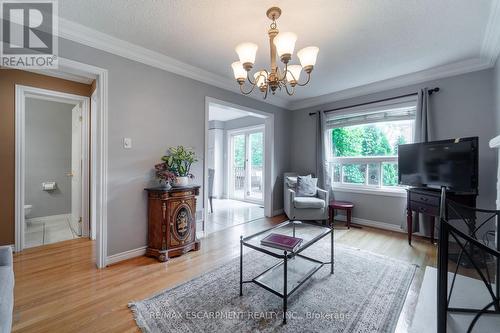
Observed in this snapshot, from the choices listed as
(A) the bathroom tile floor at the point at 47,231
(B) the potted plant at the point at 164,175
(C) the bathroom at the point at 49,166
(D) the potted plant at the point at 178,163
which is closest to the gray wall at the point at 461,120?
(D) the potted plant at the point at 178,163

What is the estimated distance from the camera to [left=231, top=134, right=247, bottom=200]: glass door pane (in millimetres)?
6500

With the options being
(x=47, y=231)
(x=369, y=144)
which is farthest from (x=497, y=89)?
(x=47, y=231)

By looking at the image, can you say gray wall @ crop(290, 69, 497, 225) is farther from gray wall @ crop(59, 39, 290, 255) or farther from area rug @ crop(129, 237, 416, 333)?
gray wall @ crop(59, 39, 290, 255)

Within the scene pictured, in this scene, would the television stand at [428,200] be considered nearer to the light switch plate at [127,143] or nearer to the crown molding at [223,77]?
the crown molding at [223,77]

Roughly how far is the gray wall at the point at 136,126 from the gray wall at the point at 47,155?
2832 mm

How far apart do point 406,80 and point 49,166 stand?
21.3 feet

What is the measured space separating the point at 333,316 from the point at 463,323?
82 cm

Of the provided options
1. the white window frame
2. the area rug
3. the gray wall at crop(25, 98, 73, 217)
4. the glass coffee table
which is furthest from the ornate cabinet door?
the gray wall at crop(25, 98, 73, 217)

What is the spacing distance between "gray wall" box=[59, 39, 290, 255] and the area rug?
1079 millimetres

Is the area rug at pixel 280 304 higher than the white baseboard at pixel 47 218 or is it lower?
lower

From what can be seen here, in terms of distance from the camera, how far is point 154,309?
5.53 feet

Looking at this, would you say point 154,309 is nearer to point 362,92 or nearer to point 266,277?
point 266,277

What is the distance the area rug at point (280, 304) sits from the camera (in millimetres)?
1535

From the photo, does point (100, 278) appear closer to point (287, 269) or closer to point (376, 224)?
point (287, 269)
